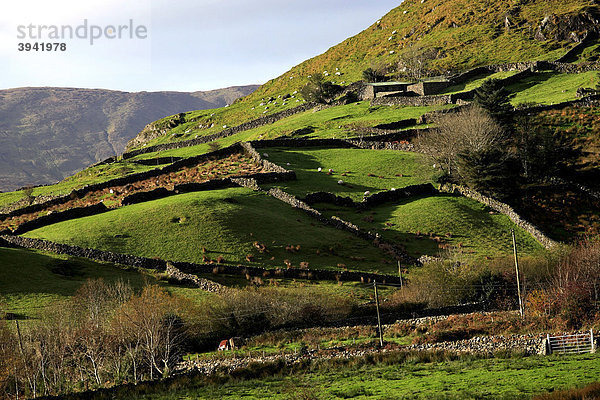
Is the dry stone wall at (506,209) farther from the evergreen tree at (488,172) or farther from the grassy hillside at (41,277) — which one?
the grassy hillside at (41,277)

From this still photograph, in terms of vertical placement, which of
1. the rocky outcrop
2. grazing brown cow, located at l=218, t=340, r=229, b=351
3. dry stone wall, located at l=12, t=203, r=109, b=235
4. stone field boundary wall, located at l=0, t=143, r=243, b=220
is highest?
the rocky outcrop

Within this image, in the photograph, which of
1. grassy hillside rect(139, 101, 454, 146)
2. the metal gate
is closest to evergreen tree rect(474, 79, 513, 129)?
grassy hillside rect(139, 101, 454, 146)

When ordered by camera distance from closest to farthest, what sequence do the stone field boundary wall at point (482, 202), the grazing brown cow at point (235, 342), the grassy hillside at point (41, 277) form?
1. the grazing brown cow at point (235, 342)
2. the grassy hillside at point (41, 277)
3. the stone field boundary wall at point (482, 202)

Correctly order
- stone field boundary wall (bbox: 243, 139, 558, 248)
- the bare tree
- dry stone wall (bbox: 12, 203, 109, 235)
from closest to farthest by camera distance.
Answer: stone field boundary wall (bbox: 243, 139, 558, 248) → dry stone wall (bbox: 12, 203, 109, 235) → the bare tree

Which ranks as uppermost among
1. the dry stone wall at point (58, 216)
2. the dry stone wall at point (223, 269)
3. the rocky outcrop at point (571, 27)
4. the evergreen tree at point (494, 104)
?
the rocky outcrop at point (571, 27)

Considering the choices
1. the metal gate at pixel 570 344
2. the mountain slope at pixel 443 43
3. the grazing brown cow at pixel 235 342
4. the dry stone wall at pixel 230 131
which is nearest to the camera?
the metal gate at pixel 570 344

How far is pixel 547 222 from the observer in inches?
2576

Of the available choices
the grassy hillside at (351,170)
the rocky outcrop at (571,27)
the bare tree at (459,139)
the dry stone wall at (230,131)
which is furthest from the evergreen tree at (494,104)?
the rocky outcrop at (571,27)

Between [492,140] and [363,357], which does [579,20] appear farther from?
[363,357]

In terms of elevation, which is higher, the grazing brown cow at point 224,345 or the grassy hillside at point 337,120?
the grassy hillside at point 337,120

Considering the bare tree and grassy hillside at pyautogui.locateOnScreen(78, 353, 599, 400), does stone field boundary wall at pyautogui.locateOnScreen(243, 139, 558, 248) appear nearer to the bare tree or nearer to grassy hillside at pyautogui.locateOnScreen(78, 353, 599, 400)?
the bare tree

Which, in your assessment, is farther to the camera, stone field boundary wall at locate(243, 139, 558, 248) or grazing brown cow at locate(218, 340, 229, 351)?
stone field boundary wall at locate(243, 139, 558, 248)

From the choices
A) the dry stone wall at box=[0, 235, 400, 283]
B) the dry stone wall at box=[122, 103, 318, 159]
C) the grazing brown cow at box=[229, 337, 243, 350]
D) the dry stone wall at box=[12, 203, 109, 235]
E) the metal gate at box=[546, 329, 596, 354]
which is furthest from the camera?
the dry stone wall at box=[122, 103, 318, 159]

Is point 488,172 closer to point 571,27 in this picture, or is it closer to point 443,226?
point 443,226
